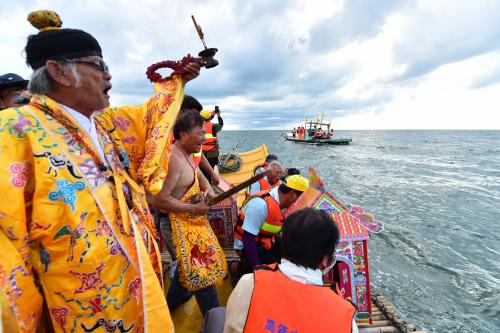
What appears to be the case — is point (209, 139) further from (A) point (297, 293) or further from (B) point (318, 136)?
(B) point (318, 136)

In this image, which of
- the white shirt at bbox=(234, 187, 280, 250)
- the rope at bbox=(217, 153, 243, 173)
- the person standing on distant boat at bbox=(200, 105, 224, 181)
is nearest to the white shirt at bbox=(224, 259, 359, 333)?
the white shirt at bbox=(234, 187, 280, 250)

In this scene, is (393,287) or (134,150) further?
(393,287)

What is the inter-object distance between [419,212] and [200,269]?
1425cm

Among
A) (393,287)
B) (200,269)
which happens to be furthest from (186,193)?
(393,287)

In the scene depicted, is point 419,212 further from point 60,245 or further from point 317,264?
point 60,245

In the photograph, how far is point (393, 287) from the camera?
711 cm

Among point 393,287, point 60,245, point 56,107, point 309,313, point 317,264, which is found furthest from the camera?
point 393,287

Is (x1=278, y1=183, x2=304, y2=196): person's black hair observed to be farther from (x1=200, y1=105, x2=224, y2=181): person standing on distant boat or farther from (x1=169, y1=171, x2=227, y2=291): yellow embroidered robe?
(x1=200, y1=105, x2=224, y2=181): person standing on distant boat

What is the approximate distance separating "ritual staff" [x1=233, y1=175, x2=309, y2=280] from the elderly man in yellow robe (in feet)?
6.47

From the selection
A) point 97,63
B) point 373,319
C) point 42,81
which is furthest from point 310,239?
point 373,319

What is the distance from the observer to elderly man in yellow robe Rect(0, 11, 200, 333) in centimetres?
91

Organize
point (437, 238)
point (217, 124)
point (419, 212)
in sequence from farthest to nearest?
point (419, 212) → point (437, 238) → point (217, 124)

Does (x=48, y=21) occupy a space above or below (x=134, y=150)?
above

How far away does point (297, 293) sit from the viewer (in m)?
1.38
